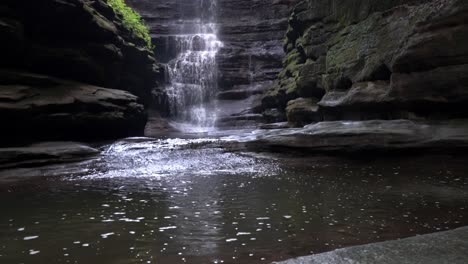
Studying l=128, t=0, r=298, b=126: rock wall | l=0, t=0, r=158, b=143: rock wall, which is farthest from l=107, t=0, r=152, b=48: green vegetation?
l=128, t=0, r=298, b=126: rock wall

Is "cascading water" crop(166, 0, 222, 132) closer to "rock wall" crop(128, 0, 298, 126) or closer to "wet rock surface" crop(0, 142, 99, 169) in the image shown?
"rock wall" crop(128, 0, 298, 126)

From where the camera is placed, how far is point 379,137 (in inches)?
389

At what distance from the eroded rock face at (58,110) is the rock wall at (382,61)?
9019mm

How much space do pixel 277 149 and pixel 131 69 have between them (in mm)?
14902

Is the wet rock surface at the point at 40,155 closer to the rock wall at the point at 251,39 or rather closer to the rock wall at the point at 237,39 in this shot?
the rock wall at the point at 237,39

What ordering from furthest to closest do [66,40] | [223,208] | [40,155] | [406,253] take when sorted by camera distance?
[66,40] < [40,155] < [223,208] < [406,253]

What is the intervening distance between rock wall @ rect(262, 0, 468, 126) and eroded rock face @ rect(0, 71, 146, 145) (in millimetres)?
9019

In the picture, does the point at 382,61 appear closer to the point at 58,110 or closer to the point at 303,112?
the point at 303,112

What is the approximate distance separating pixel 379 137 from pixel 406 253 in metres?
7.30

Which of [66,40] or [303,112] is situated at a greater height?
[66,40]

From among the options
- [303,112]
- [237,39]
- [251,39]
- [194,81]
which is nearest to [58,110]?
[303,112]

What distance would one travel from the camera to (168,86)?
2922cm

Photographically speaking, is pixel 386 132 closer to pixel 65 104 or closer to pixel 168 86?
pixel 65 104

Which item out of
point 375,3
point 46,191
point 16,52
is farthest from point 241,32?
point 46,191
